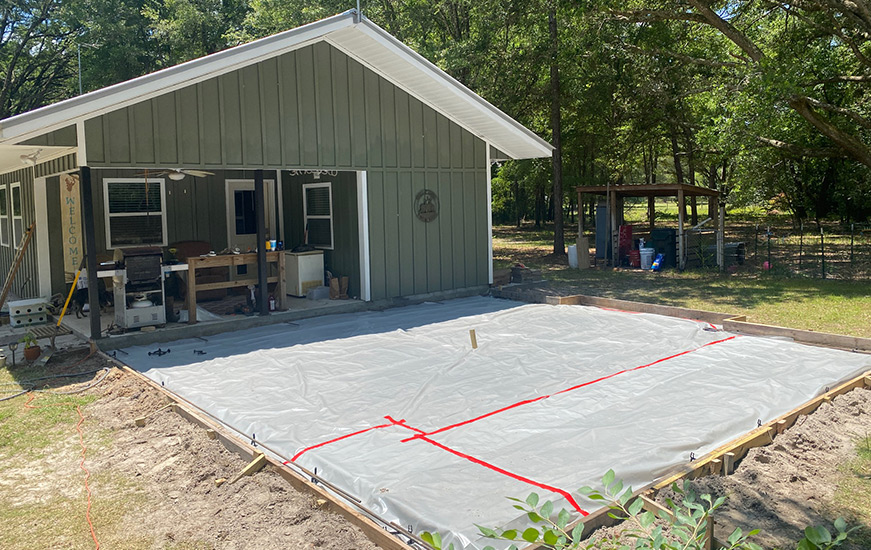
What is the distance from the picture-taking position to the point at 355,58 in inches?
408

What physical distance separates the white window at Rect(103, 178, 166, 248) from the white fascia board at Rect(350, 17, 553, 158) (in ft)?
13.6

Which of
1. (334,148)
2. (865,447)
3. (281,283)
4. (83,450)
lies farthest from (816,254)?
(83,450)

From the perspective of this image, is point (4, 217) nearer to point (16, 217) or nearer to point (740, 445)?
point (16, 217)

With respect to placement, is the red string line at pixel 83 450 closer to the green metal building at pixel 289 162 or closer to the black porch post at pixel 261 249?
the green metal building at pixel 289 162

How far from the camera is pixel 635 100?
21.3 metres

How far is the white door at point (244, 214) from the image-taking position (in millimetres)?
12305

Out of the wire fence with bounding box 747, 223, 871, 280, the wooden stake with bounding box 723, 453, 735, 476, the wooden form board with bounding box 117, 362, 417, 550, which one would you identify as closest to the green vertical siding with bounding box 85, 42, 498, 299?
the wooden form board with bounding box 117, 362, 417, 550

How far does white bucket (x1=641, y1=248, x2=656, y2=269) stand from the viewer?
15.9m

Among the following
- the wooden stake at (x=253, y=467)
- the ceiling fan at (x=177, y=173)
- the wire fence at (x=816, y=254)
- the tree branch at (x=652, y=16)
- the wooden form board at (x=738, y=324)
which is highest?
the tree branch at (x=652, y=16)

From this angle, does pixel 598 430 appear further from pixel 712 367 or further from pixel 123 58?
pixel 123 58

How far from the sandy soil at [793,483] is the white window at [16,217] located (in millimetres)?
12130

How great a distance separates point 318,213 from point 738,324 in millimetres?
6978

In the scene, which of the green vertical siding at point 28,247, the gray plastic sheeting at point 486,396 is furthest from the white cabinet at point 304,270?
the green vertical siding at point 28,247

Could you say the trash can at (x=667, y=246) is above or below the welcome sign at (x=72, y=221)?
below
